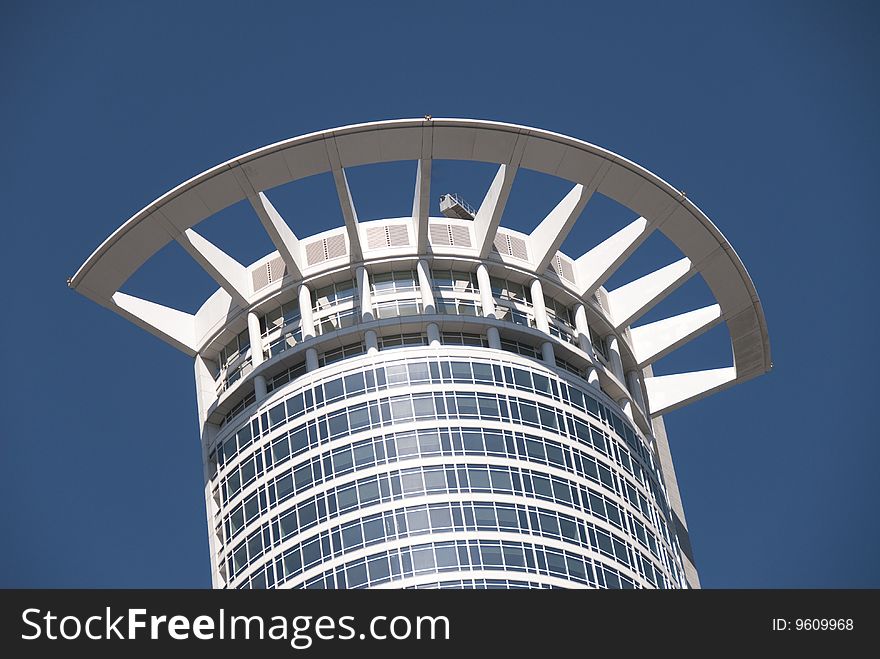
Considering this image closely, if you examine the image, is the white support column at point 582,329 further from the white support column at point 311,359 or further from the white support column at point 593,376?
the white support column at point 311,359

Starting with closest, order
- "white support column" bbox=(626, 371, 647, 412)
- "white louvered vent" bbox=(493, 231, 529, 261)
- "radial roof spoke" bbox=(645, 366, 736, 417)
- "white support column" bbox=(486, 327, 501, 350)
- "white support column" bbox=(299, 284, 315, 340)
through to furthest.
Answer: "white support column" bbox=(486, 327, 501, 350), "white support column" bbox=(299, 284, 315, 340), "white louvered vent" bbox=(493, 231, 529, 261), "white support column" bbox=(626, 371, 647, 412), "radial roof spoke" bbox=(645, 366, 736, 417)

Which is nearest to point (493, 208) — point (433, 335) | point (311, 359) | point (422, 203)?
point (422, 203)

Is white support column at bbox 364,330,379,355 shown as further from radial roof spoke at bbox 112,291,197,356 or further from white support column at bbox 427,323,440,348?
radial roof spoke at bbox 112,291,197,356

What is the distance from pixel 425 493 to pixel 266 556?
27.8 feet

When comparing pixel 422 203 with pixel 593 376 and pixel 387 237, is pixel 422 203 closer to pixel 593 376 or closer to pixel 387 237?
pixel 387 237

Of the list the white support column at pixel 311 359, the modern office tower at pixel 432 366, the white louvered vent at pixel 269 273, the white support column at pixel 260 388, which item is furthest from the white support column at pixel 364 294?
the white support column at pixel 260 388

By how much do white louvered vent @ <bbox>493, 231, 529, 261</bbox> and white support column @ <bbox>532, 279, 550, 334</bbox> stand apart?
1.69 m

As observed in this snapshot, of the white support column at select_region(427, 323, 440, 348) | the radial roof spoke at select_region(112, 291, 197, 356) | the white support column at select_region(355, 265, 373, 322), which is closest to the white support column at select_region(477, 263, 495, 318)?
the white support column at select_region(427, 323, 440, 348)

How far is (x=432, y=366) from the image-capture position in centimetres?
8288

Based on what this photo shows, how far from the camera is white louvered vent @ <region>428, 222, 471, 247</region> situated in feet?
285

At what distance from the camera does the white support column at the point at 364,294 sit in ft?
277

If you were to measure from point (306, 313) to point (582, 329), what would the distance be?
14964 millimetres

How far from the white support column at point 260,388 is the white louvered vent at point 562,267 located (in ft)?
→ 55.4
